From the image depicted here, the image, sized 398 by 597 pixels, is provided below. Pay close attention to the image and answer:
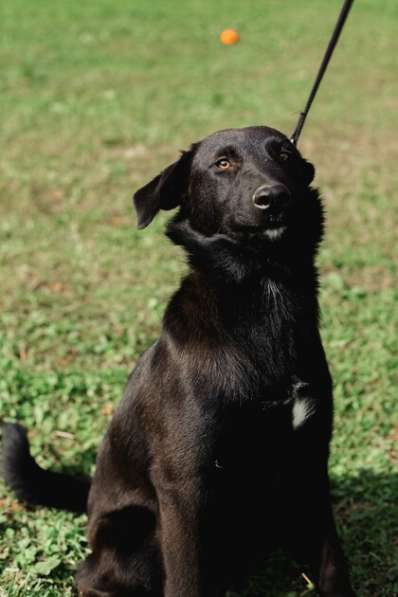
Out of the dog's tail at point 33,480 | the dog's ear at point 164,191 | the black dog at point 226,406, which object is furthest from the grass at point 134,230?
the dog's ear at point 164,191

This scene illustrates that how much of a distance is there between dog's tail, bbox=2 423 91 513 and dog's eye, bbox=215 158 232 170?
137 centimetres

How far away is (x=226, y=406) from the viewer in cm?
277

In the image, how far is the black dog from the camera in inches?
110

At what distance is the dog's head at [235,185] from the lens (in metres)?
2.88

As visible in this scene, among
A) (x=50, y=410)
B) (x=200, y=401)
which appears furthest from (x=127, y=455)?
(x=50, y=410)

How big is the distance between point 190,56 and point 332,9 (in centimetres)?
451

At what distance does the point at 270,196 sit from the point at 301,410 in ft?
2.41

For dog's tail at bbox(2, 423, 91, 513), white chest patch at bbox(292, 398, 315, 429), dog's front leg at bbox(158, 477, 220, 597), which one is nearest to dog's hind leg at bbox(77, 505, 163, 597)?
dog's front leg at bbox(158, 477, 220, 597)

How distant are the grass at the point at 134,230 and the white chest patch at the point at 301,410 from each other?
0.92m

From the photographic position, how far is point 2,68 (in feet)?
36.2

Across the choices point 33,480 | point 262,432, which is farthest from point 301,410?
point 33,480

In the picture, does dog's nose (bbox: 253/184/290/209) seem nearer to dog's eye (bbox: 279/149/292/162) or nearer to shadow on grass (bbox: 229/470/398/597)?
dog's eye (bbox: 279/149/292/162)

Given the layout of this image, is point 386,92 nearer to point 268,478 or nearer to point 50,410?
point 50,410

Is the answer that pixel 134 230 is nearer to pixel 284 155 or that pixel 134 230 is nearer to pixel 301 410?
pixel 284 155
